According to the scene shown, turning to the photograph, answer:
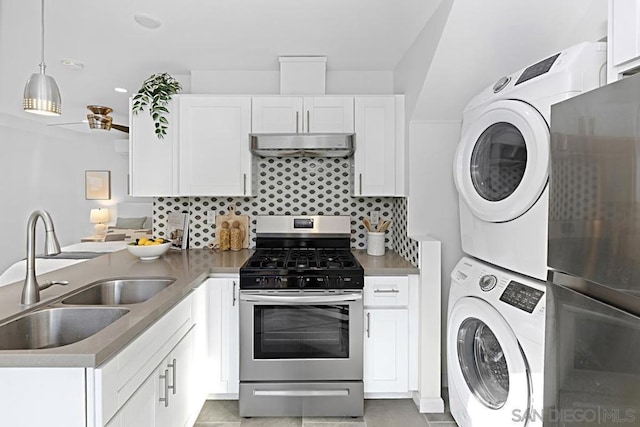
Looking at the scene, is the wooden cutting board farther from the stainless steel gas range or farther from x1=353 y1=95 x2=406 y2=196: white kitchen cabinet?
x1=353 y1=95 x2=406 y2=196: white kitchen cabinet

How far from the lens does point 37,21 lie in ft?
8.05

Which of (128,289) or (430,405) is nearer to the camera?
(128,289)

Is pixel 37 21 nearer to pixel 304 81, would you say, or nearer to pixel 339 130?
pixel 304 81

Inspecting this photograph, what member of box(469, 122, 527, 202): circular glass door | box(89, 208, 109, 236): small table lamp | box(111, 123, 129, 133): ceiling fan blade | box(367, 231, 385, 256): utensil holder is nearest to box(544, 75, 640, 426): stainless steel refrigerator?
box(469, 122, 527, 202): circular glass door

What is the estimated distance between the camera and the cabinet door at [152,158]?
2904mm

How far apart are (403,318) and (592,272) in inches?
57.8

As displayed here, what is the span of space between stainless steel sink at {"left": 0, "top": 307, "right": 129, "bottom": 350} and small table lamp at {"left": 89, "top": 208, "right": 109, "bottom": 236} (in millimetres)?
6182

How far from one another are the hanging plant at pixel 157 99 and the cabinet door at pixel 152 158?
4cm

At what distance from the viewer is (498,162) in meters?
1.89


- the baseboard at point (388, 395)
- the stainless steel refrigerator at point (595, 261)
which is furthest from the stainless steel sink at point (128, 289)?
the stainless steel refrigerator at point (595, 261)

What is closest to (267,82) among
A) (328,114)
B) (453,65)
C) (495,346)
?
(328,114)

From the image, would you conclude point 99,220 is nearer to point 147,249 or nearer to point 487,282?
point 147,249

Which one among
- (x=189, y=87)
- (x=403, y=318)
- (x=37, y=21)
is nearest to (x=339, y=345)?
(x=403, y=318)

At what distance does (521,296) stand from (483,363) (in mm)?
555
